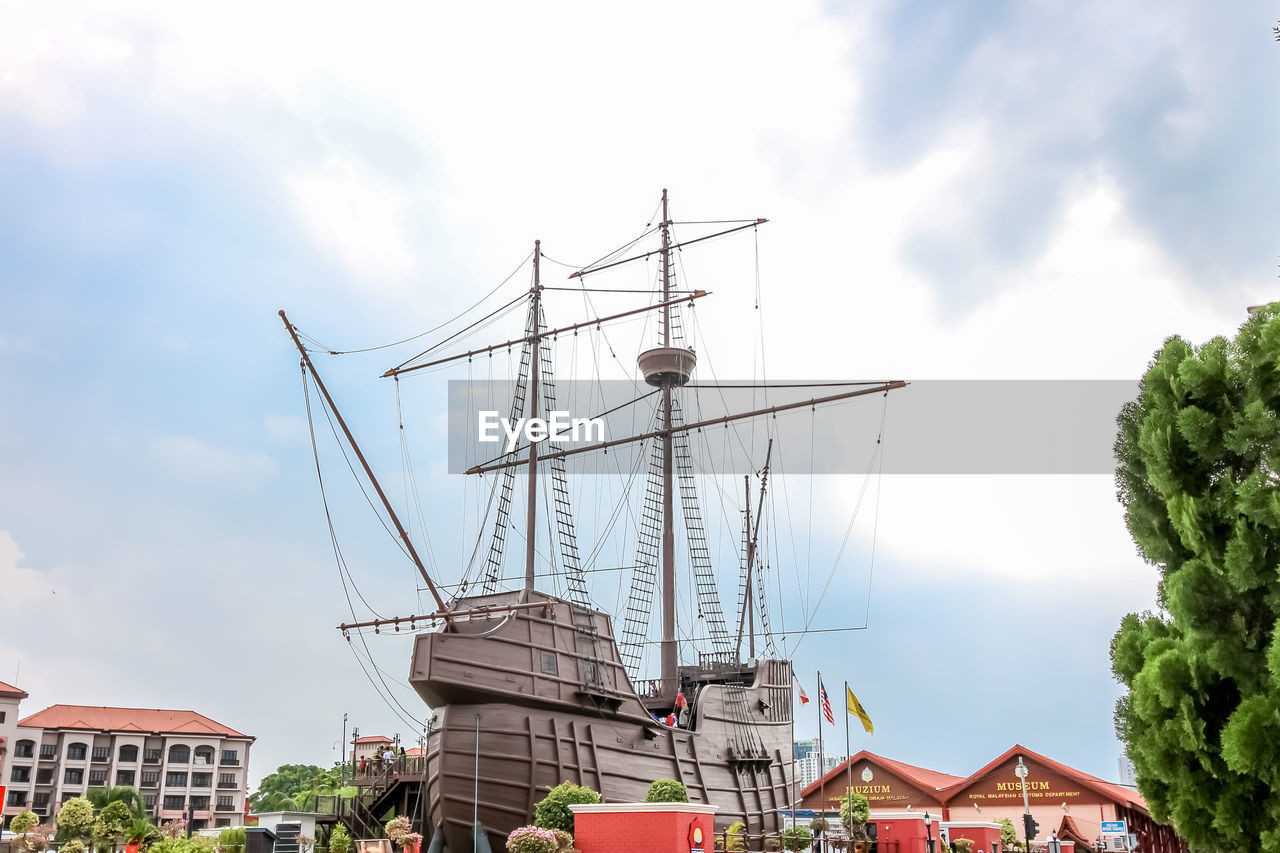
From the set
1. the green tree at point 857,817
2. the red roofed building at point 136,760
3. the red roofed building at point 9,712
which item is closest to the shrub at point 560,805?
the green tree at point 857,817

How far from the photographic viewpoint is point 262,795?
87438 millimetres

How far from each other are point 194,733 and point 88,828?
44.4 m

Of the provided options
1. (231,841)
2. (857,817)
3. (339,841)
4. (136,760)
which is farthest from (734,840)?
(136,760)

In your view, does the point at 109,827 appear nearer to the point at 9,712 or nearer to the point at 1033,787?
the point at 1033,787

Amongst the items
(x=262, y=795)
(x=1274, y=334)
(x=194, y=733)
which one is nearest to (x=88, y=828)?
(x=1274, y=334)

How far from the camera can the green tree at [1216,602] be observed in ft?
27.1

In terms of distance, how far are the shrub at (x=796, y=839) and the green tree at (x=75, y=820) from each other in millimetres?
18650

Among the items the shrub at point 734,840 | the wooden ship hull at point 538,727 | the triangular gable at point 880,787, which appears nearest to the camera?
the wooden ship hull at point 538,727

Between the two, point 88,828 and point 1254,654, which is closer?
point 1254,654

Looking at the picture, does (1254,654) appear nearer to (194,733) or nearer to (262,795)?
(194,733)

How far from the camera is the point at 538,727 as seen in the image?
22.0 metres

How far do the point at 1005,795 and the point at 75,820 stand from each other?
29.5 m

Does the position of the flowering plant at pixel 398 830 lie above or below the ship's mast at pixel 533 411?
below

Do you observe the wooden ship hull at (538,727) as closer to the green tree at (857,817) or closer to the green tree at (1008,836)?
the green tree at (857,817)
